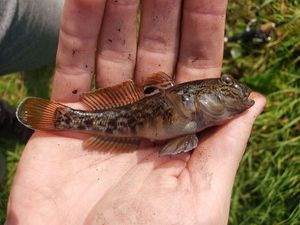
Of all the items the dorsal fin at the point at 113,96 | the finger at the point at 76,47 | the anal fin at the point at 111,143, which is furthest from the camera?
the dorsal fin at the point at 113,96

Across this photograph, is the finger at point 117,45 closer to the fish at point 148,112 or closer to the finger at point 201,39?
the fish at point 148,112

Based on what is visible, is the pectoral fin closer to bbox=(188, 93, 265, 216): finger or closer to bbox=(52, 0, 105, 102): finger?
bbox=(188, 93, 265, 216): finger

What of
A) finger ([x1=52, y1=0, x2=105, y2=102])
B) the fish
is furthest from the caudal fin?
finger ([x1=52, y1=0, x2=105, y2=102])

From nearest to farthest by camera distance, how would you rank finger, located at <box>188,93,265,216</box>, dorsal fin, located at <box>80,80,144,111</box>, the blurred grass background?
finger, located at <box>188,93,265,216</box>
dorsal fin, located at <box>80,80,144,111</box>
the blurred grass background

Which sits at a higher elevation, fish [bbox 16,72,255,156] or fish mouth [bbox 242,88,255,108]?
fish mouth [bbox 242,88,255,108]

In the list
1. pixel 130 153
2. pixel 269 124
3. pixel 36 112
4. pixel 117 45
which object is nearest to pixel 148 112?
pixel 130 153

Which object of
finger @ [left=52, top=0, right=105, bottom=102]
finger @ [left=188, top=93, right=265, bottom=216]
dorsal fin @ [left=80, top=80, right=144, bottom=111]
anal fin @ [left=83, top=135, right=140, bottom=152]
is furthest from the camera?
dorsal fin @ [left=80, top=80, right=144, bottom=111]

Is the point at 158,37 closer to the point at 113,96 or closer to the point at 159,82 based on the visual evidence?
the point at 159,82

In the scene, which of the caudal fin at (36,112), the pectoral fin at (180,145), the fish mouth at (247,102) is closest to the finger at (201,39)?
the fish mouth at (247,102)
